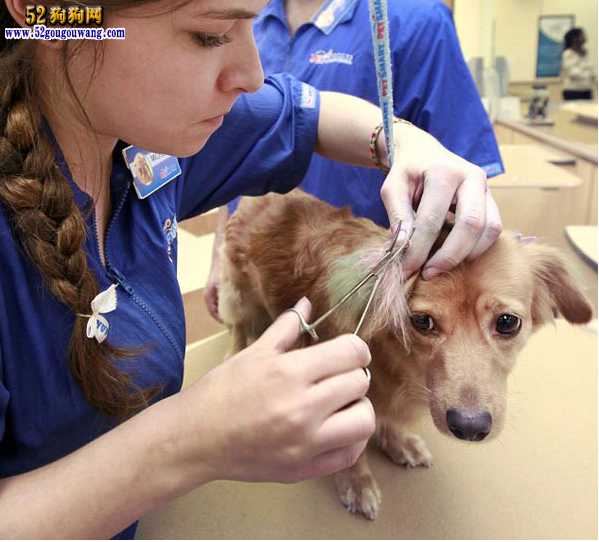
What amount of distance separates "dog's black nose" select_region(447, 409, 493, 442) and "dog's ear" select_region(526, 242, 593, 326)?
0.27 metres

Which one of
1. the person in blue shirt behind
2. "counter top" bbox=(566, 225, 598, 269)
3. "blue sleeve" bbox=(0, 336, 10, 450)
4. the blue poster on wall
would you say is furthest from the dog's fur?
the blue poster on wall

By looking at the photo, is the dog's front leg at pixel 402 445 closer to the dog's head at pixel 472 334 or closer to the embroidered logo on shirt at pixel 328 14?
the dog's head at pixel 472 334

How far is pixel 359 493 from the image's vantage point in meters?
0.88

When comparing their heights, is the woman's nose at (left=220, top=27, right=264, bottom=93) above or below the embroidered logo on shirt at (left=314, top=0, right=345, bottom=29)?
below

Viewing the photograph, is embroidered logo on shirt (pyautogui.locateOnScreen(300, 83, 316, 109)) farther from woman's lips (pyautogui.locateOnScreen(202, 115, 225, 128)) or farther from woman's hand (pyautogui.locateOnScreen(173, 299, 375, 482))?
woman's hand (pyautogui.locateOnScreen(173, 299, 375, 482))

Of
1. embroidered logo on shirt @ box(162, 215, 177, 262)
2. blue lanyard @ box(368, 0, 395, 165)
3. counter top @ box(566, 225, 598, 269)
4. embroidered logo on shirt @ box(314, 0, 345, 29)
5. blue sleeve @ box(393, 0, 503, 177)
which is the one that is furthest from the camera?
counter top @ box(566, 225, 598, 269)

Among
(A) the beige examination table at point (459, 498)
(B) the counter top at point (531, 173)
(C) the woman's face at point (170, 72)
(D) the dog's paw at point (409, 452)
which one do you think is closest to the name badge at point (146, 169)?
(C) the woman's face at point (170, 72)

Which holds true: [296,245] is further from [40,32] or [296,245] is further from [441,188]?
[40,32]

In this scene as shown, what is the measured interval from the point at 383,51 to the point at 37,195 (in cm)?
42

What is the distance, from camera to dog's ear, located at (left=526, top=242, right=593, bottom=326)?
2.95 feet

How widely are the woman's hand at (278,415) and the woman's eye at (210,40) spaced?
0.32 meters

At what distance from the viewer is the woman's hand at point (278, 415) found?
489 millimetres

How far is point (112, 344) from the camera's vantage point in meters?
0.68

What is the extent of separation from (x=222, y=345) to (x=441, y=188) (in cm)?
90
